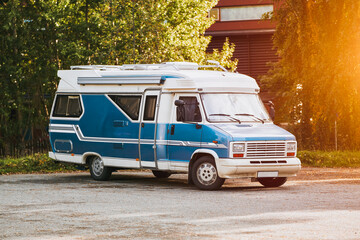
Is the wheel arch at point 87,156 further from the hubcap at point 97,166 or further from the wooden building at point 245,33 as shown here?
the wooden building at point 245,33

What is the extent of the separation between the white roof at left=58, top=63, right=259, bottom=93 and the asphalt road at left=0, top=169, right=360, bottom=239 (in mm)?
2263

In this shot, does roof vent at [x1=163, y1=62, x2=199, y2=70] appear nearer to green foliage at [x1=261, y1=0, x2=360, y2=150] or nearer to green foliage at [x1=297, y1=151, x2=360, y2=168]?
green foliage at [x1=297, y1=151, x2=360, y2=168]

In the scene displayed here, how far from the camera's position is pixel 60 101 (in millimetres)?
20359

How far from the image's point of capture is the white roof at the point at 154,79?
17297 mm

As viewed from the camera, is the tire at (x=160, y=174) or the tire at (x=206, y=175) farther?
the tire at (x=160, y=174)

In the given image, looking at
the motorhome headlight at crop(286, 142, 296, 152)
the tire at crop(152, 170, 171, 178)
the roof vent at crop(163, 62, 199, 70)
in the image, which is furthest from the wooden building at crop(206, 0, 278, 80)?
the motorhome headlight at crop(286, 142, 296, 152)

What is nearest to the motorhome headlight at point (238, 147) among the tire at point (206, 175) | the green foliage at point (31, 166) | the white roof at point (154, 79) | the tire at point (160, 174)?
the tire at point (206, 175)

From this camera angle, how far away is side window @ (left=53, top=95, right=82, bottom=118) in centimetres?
1983

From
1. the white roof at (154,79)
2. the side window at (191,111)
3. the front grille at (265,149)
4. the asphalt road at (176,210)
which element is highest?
the white roof at (154,79)

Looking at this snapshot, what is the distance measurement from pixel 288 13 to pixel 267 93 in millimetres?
19861

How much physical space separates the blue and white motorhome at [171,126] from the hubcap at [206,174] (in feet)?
0.07

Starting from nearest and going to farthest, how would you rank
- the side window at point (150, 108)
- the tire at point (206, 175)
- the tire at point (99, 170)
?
the tire at point (206, 175)
the side window at point (150, 108)
the tire at point (99, 170)

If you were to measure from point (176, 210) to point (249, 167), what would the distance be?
360 cm

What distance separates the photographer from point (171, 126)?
17.5m
